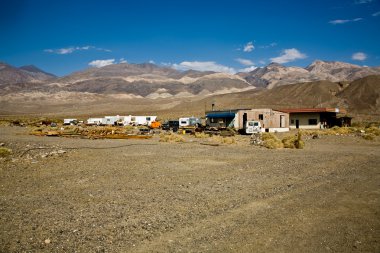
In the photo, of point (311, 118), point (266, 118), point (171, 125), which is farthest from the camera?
point (171, 125)

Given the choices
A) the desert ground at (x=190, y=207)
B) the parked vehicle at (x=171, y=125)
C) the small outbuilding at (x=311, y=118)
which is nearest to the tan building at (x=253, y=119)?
the small outbuilding at (x=311, y=118)

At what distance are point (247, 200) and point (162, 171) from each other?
5.89 meters

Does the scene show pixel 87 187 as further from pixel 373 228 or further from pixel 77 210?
pixel 373 228

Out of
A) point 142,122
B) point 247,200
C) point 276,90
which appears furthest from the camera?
point 276,90

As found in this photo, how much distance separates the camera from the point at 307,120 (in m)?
52.3

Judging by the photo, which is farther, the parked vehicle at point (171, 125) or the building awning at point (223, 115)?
the parked vehicle at point (171, 125)

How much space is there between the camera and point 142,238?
7379 millimetres

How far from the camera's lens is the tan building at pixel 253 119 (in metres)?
45.8

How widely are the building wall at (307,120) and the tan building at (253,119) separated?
468 cm

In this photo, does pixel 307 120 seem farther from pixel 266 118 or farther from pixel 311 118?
pixel 266 118

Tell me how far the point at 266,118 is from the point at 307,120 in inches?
367

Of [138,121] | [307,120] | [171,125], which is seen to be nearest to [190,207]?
[171,125]

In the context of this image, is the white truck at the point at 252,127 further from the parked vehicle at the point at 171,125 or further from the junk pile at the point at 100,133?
the parked vehicle at the point at 171,125

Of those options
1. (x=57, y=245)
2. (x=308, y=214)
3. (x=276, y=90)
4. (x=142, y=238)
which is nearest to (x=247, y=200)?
(x=308, y=214)
